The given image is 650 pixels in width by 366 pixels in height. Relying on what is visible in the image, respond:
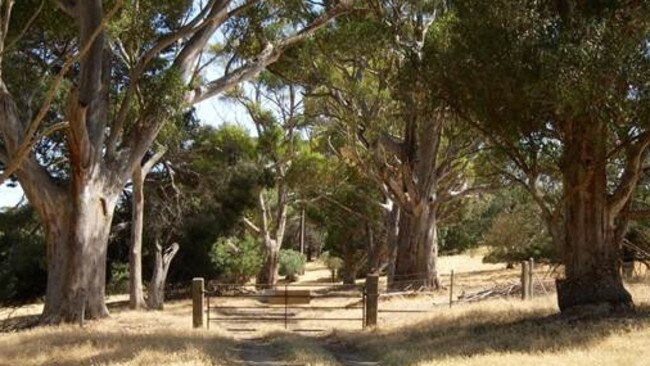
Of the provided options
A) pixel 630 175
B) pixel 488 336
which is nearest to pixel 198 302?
pixel 488 336

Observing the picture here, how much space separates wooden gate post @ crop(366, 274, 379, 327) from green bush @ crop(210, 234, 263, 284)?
16.4m

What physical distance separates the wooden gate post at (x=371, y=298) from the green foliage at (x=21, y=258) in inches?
707

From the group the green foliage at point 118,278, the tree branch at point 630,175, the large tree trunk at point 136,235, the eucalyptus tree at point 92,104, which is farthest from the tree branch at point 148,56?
the green foliage at point 118,278

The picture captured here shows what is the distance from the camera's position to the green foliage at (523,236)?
3803cm

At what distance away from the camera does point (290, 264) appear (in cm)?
4672

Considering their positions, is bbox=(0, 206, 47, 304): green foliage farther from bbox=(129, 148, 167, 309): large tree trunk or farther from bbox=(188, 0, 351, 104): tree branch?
bbox=(188, 0, 351, 104): tree branch

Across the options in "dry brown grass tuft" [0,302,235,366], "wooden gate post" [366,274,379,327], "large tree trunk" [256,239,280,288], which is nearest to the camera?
"dry brown grass tuft" [0,302,235,366]

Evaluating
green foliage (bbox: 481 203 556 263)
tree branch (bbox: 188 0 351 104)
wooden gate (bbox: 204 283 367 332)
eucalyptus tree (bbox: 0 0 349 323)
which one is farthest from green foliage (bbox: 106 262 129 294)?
green foliage (bbox: 481 203 556 263)

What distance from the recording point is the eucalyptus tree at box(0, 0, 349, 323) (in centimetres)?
1678

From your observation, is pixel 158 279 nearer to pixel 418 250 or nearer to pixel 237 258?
pixel 237 258

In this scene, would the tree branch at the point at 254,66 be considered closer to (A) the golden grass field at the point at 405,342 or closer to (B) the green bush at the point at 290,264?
(A) the golden grass field at the point at 405,342

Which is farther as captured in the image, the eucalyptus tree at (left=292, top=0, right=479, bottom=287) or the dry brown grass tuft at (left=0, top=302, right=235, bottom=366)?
the eucalyptus tree at (left=292, top=0, right=479, bottom=287)

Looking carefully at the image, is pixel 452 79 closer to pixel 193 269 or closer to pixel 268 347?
pixel 268 347

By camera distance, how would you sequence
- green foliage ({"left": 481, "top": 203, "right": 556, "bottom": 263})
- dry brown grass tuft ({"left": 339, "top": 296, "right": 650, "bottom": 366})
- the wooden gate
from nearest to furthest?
dry brown grass tuft ({"left": 339, "top": 296, "right": 650, "bottom": 366}) < the wooden gate < green foliage ({"left": 481, "top": 203, "right": 556, "bottom": 263})
